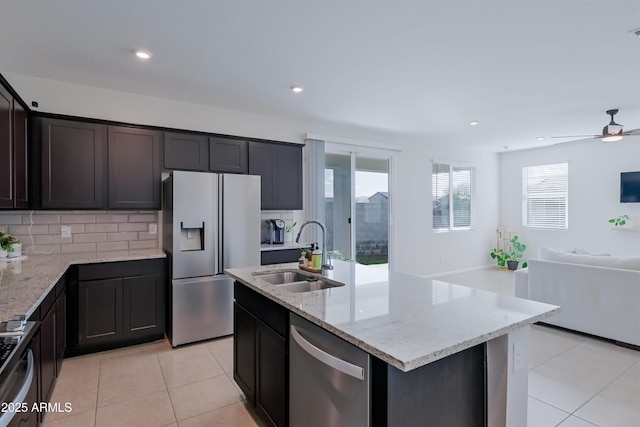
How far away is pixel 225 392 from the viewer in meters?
2.47

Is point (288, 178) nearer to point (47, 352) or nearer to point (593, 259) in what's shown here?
point (47, 352)

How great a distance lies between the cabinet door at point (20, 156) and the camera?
2.64 metres

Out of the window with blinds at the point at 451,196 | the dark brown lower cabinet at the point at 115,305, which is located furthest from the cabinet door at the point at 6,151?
the window with blinds at the point at 451,196

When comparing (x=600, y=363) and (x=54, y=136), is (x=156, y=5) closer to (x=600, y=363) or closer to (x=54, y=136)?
(x=54, y=136)

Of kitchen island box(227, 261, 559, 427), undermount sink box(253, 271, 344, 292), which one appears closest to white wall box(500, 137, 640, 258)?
kitchen island box(227, 261, 559, 427)

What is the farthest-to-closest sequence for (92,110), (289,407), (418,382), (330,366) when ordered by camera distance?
(92,110) → (289,407) → (330,366) → (418,382)

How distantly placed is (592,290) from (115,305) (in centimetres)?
467

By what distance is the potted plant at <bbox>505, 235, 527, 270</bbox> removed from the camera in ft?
22.7

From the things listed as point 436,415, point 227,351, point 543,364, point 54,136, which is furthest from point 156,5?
point 543,364

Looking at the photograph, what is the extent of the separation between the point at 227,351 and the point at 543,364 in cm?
284

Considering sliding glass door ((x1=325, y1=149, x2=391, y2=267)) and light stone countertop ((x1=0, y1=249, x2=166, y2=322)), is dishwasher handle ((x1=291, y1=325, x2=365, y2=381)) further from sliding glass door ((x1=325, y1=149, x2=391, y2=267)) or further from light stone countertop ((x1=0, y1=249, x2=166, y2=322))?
sliding glass door ((x1=325, y1=149, x2=391, y2=267))

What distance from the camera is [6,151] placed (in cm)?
249

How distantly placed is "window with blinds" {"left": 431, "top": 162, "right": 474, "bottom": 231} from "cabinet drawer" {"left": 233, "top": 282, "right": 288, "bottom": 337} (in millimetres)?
4961

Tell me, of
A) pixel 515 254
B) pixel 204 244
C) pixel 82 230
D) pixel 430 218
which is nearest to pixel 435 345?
pixel 204 244
